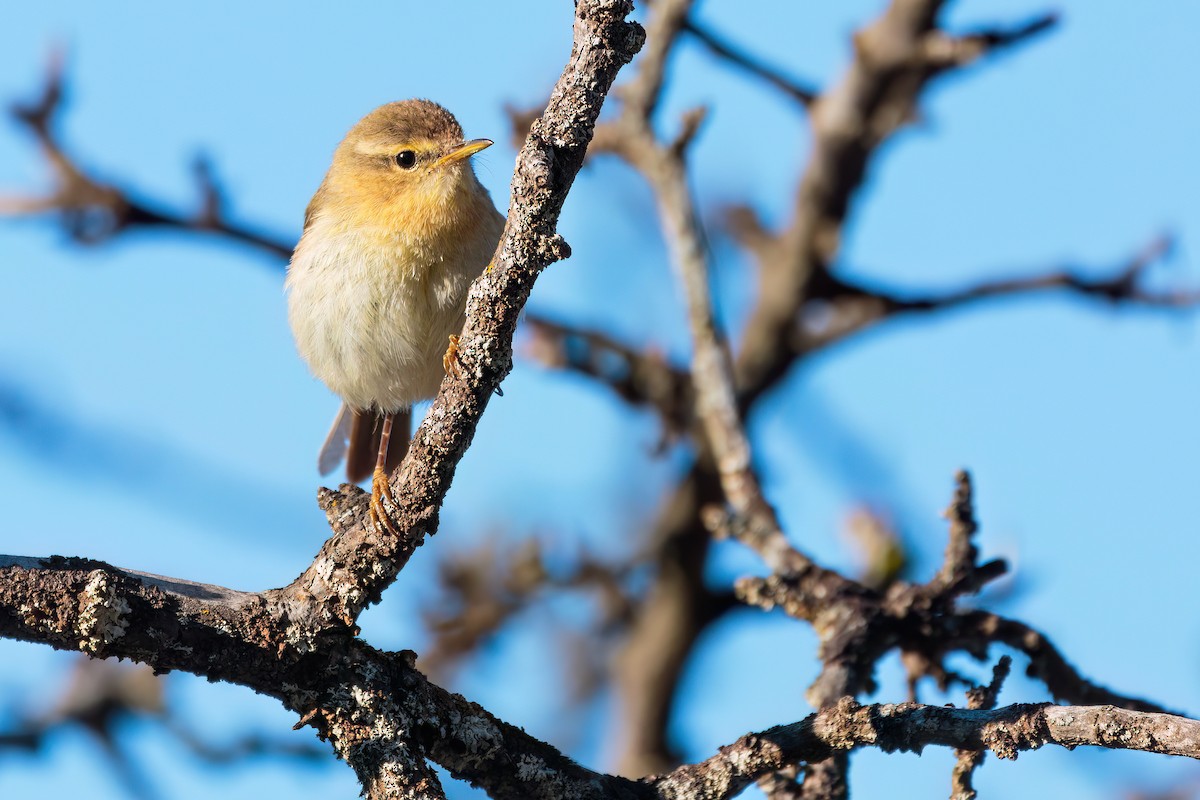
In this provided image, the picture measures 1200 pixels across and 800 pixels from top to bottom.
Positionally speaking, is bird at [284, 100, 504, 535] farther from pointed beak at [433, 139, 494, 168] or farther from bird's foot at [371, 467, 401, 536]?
bird's foot at [371, 467, 401, 536]

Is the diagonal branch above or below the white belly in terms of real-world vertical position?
below

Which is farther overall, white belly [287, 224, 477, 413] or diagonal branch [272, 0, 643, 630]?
white belly [287, 224, 477, 413]

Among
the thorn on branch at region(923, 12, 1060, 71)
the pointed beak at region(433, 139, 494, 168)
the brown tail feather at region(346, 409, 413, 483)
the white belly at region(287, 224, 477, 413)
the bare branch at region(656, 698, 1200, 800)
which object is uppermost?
the thorn on branch at region(923, 12, 1060, 71)

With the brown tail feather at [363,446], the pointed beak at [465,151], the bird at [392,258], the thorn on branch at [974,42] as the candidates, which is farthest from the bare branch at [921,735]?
the thorn on branch at [974,42]

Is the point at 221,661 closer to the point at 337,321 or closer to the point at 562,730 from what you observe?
the point at 337,321

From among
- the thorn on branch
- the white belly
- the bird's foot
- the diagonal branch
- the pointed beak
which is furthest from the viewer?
the thorn on branch

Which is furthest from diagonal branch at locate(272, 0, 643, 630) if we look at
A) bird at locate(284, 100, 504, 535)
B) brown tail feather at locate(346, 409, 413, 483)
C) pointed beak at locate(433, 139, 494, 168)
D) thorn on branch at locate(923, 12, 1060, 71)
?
thorn on branch at locate(923, 12, 1060, 71)

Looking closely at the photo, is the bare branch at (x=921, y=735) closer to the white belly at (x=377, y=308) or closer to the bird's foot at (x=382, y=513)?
the bird's foot at (x=382, y=513)

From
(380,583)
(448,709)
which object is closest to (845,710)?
(448,709)

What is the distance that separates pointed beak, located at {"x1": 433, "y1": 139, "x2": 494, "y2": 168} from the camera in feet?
15.5

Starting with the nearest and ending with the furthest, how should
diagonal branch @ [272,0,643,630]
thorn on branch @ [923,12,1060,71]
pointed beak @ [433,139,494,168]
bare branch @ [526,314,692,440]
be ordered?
diagonal branch @ [272,0,643,630] < pointed beak @ [433,139,494,168] < thorn on branch @ [923,12,1060,71] < bare branch @ [526,314,692,440]

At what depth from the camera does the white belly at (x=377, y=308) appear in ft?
14.6

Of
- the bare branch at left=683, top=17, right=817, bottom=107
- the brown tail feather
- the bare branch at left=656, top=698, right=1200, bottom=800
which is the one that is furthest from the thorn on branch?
the bare branch at left=656, top=698, right=1200, bottom=800

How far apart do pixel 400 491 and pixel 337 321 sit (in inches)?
71.2
